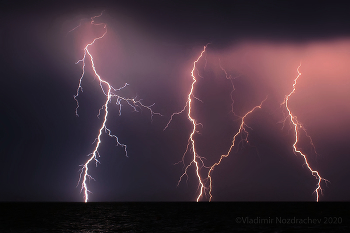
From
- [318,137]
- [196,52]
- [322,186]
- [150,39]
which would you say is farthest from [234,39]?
[322,186]

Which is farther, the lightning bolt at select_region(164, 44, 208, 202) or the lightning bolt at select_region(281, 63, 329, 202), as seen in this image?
the lightning bolt at select_region(281, 63, 329, 202)

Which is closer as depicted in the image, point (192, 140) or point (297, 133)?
point (192, 140)

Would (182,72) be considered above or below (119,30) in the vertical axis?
below

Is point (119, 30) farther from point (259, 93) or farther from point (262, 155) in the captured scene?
point (262, 155)

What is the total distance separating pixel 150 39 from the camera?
1182 cm

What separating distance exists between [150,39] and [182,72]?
5.34 feet

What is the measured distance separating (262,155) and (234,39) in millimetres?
4292

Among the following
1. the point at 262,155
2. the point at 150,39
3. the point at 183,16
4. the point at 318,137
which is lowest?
the point at 262,155

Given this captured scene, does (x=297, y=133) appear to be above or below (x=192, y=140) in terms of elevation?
above

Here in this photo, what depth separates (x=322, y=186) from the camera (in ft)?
39.3

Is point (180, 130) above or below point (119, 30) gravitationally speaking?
below

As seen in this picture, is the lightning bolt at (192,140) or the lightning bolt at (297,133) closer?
the lightning bolt at (192,140)

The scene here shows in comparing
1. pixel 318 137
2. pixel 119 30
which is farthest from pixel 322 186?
pixel 119 30

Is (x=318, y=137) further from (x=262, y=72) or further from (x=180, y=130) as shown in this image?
(x=180, y=130)
